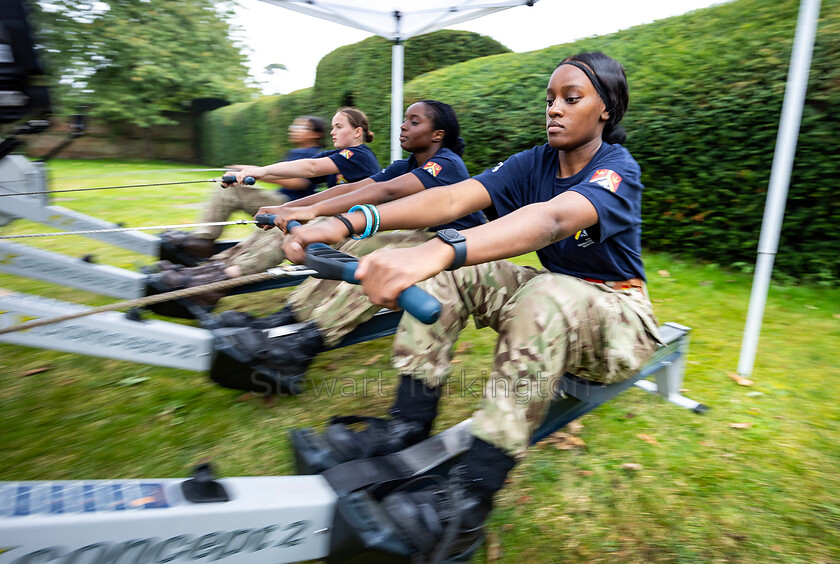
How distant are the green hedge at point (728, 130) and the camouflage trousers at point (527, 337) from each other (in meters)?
2.42

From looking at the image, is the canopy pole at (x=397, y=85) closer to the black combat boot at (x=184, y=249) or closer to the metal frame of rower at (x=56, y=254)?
the metal frame of rower at (x=56, y=254)

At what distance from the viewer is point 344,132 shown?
349 cm

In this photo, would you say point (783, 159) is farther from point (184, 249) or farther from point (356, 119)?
point (184, 249)

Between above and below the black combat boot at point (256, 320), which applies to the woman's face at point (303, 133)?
above

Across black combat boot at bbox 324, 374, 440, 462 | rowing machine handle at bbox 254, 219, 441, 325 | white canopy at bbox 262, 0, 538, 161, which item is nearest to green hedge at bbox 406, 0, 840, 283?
white canopy at bbox 262, 0, 538, 161

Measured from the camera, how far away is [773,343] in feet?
9.59

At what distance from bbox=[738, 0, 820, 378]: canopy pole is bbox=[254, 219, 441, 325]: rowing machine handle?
1.94 metres

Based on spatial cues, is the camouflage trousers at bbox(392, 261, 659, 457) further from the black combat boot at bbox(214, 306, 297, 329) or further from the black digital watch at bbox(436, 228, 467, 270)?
the black combat boot at bbox(214, 306, 297, 329)

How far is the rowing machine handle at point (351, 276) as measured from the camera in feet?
3.49

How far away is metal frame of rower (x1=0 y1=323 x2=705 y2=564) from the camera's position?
1.02m

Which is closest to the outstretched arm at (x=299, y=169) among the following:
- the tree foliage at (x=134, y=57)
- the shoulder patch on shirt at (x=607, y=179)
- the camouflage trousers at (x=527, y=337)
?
the camouflage trousers at (x=527, y=337)

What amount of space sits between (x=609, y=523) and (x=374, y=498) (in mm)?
781

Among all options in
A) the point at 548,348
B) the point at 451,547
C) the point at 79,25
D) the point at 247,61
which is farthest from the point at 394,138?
the point at 247,61

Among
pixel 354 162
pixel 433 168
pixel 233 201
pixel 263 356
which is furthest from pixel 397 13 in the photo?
pixel 263 356
